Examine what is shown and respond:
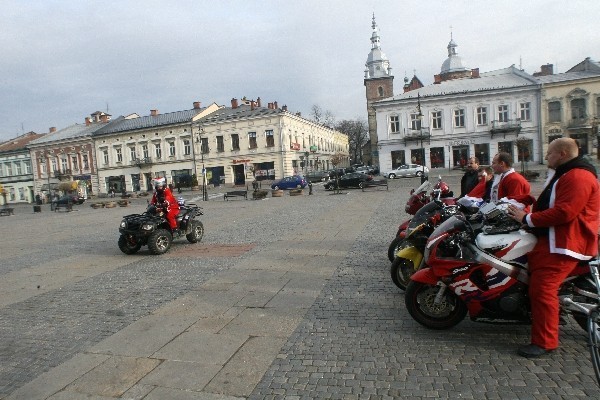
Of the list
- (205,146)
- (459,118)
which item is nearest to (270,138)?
(205,146)

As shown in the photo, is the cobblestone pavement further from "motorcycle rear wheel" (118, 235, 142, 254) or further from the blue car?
the blue car

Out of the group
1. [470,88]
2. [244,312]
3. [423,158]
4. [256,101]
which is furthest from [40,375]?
[256,101]

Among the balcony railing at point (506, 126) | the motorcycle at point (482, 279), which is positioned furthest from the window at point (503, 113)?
the motorcycle at point (482, 279)

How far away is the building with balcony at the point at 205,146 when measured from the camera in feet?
164

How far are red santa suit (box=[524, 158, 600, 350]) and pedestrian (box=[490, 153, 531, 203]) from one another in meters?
1.48

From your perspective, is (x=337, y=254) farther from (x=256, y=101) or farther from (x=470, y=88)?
(x=256, y=101)

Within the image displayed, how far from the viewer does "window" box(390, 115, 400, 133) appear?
155ft

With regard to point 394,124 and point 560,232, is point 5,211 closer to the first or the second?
point 394,124

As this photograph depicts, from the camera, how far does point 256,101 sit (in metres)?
59.0

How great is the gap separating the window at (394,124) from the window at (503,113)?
10.4 metres

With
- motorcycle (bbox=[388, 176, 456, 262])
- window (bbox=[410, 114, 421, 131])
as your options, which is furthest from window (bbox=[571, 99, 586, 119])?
motorcycle (bbox=[388, 176, 456, 262])

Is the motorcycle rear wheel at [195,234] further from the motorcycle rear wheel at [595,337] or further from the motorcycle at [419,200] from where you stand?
the motorcycle rear wheel at [595,337]

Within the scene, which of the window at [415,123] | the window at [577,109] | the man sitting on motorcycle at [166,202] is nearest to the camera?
the man sitting on motorcycle at [166,202]

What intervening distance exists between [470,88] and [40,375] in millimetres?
48487
